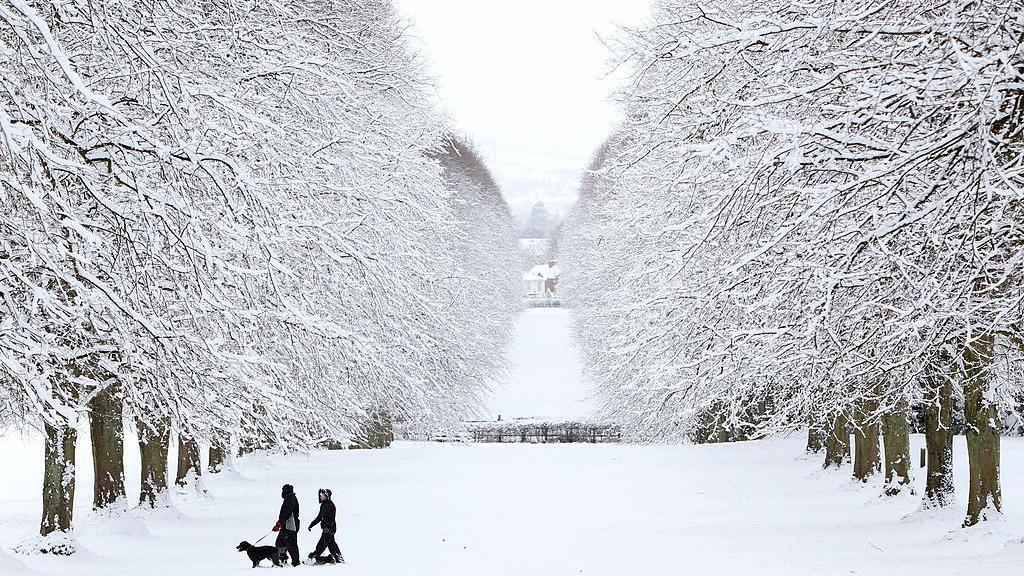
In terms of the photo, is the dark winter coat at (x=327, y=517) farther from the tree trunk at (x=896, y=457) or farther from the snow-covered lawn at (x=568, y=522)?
the tree trunk at (x=896, y=457)

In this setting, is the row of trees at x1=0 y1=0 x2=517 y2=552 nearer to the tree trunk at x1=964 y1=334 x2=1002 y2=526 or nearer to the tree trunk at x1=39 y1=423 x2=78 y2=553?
the tree trunk at x1=39 y1=423 x2=78 y2=553

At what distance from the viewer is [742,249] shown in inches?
446

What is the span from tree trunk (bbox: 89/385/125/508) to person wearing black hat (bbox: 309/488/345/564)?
3.20 m

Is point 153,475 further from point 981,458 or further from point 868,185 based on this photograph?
point 868,185

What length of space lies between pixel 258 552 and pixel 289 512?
528mm

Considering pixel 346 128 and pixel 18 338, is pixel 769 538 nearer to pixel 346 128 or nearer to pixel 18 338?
pixel 346 128

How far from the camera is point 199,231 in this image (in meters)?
7.09

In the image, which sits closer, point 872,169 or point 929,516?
point 872,169

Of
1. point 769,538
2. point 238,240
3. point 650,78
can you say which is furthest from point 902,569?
point 650,78

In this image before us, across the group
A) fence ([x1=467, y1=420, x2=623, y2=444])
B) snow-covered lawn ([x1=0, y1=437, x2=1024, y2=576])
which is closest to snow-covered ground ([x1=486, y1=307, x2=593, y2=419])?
fence ([x1=467, y1=420, x2=623, y2=444])

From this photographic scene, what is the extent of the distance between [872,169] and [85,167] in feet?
17.3

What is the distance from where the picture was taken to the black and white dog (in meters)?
12.2

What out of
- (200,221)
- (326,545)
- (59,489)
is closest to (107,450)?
(59,489)

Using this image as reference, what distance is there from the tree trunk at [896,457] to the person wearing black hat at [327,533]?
8.84 m
